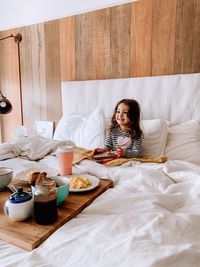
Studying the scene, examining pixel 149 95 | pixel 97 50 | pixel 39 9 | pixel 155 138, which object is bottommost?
pixel 155 138

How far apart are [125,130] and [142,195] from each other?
899mm

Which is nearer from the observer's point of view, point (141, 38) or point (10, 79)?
point (141, 38)

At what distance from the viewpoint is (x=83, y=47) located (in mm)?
2299

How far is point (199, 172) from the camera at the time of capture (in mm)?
1106

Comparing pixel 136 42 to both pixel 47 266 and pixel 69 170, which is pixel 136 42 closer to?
pixel 69 170

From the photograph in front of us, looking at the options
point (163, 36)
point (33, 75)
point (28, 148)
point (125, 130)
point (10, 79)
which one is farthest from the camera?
point (10, 79)

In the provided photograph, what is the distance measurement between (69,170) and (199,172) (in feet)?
2.02

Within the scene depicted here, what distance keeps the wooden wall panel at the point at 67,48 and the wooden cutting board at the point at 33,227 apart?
176cm

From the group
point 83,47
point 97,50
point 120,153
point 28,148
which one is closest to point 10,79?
point 83,47

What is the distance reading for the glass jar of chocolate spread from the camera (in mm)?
721

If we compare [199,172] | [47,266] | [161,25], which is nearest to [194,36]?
[161,25]

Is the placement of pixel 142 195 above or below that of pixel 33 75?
below

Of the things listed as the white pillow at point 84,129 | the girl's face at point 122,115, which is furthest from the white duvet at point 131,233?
the white pillow at point 84,129

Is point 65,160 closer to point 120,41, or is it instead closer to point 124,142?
point 124,142
